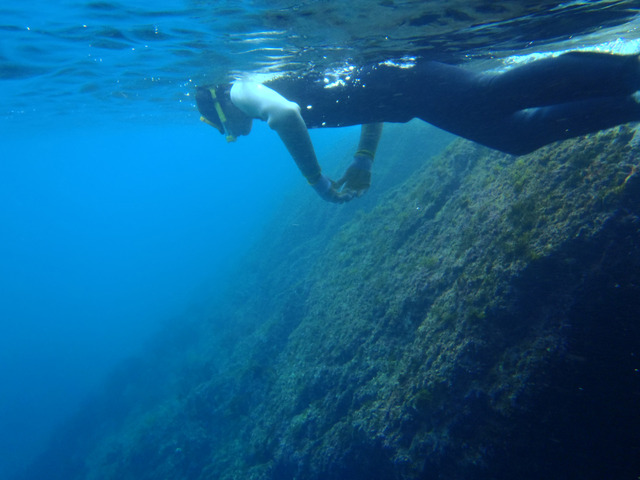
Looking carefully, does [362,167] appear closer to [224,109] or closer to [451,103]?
[451,103]

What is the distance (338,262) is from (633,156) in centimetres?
844

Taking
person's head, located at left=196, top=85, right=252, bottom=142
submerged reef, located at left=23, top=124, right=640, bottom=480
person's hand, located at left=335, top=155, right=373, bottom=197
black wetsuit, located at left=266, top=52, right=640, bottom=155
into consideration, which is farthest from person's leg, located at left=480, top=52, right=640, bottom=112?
person's head, located at left=196, top=85, right=252, bottom=142

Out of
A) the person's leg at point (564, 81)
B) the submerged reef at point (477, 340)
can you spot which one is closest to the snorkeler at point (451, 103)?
the person's leg at point (564, 81)

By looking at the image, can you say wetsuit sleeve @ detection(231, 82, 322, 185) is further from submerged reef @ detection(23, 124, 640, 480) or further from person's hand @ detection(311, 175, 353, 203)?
submerged reef @ detection(23, 124, 640, 480)

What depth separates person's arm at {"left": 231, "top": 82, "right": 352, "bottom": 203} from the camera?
9.07ft

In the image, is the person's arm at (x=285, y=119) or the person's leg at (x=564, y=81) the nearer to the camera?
the person's leg at (x=564, y=81)

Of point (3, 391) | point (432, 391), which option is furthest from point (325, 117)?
point (3, 391)

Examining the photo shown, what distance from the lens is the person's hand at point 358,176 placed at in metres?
3.74

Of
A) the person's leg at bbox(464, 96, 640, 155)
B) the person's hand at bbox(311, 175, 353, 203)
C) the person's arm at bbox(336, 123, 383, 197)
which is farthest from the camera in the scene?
the person's arm at bbox(336, 123, 383, 197)

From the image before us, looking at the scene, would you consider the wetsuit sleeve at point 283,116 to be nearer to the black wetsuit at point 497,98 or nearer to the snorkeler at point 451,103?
the snorkeler at point 451,103

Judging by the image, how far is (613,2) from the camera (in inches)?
189

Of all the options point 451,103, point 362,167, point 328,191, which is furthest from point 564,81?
point 328,191

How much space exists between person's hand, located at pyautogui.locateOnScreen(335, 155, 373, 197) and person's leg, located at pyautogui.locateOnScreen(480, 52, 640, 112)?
152cm

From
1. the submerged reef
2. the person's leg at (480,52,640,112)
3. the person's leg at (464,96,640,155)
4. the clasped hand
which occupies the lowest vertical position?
the submerged reef
